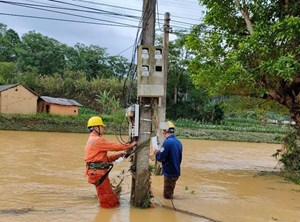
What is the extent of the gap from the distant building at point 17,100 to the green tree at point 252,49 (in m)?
24.6

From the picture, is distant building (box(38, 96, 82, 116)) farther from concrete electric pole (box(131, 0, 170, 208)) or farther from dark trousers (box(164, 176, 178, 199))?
concrete electric pole (box(131, 0, 170, 208))

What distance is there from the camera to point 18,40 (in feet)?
196

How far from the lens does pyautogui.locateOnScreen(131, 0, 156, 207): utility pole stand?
7496mm

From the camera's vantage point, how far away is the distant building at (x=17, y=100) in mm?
34656

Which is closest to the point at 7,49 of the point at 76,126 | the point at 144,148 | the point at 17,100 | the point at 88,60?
the point at 88,60

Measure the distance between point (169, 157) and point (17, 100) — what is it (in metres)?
29.8

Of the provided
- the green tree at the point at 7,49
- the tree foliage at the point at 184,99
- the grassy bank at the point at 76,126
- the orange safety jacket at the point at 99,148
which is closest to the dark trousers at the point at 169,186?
the orange safety jacket at the point at 99,148

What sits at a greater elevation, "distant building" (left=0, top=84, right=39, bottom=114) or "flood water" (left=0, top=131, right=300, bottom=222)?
"distant building" (left=0, top=84, right=39, bottom=114)

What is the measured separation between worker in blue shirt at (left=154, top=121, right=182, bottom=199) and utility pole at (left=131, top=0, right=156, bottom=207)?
1.99 feet

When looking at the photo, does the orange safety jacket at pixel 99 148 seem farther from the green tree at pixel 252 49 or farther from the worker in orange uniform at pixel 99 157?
the green tree at pixel 252 49

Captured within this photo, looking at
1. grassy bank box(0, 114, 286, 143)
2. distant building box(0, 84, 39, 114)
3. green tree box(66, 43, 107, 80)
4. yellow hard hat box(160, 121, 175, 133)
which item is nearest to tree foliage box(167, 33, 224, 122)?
grassy bank box(0, 114, 286, 143)

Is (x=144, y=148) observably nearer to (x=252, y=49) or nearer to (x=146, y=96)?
(x=146, y=96)

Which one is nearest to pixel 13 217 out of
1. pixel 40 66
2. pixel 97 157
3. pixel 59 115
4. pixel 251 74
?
pixel 97 157

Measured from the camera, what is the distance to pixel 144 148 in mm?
7484
